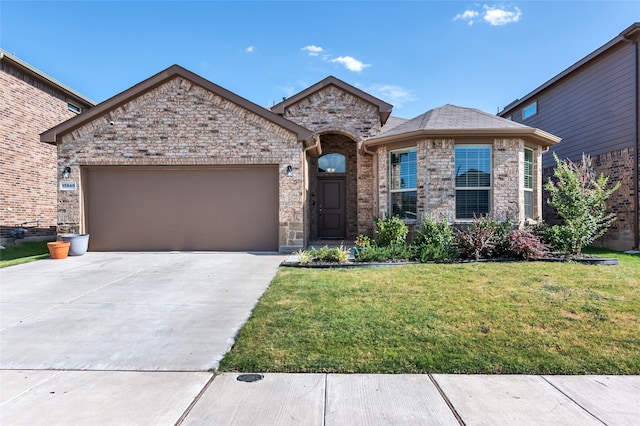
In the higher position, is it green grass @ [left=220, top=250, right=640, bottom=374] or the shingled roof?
the shingled roof

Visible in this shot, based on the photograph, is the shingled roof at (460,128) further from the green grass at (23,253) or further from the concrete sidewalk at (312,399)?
the green grass at (23,253)

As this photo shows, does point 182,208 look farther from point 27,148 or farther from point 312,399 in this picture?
point 312,399

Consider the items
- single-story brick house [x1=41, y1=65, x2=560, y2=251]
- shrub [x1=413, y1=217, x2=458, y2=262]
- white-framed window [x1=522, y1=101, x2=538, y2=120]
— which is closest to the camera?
shrub [x1=413, y1=217, x2=458, y2=262]

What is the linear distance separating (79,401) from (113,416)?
1.49 ft

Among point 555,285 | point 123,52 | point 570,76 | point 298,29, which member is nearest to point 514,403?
point 555,285

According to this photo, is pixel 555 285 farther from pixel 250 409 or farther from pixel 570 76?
pixel 570 76

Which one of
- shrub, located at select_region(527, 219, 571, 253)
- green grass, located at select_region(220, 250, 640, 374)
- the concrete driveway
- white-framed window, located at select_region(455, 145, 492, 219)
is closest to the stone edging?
shrub, located at select_region(527, 219, 571, 253)

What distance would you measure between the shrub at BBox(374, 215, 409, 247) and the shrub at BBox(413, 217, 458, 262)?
1.19 ft

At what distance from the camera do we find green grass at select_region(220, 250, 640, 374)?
10.8ft

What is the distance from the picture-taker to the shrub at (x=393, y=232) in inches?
373

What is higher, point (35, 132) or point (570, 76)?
point (570, 76)

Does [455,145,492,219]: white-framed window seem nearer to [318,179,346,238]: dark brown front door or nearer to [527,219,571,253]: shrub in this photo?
[527,219,571,253]: shrub

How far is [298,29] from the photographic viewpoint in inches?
462

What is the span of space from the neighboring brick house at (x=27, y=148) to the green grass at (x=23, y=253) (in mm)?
570
